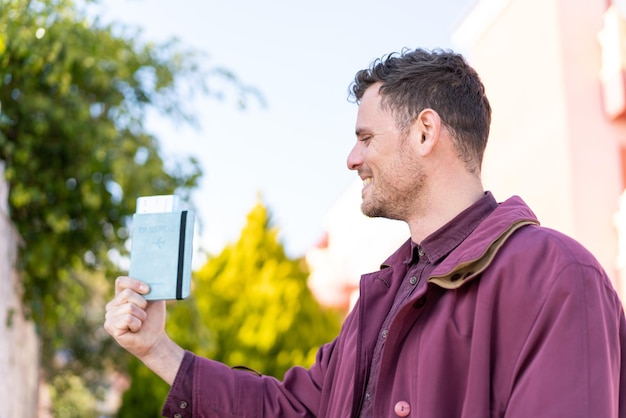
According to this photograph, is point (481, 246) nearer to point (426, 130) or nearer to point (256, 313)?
point (426, 130)

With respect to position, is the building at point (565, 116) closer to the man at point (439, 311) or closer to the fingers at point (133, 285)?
the man at point (439, 311)

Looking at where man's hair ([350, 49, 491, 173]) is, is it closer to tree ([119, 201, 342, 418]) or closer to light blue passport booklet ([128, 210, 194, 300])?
light blue passport booklet ([128, 210, 194, 300])

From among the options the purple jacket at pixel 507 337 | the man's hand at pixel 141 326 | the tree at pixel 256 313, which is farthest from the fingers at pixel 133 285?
the tree at pixel 256 313

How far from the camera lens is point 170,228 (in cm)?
257

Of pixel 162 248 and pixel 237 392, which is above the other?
pixel 162 248

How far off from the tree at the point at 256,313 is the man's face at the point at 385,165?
1109 cm

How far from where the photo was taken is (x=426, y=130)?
7.90 ft

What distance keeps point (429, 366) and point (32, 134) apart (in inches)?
195

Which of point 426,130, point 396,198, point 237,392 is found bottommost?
point 237,392

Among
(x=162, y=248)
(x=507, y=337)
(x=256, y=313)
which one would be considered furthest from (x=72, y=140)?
(x=256, y=313)

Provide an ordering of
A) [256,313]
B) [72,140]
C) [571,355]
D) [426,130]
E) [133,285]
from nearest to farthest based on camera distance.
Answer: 1. [571,355]
2. [426,130]
3. [133,285]
4. [72,140]
5. [256,313]

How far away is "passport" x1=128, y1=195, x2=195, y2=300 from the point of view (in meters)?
2.50

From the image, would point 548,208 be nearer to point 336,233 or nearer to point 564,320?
point 564,320

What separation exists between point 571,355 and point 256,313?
503 inches
